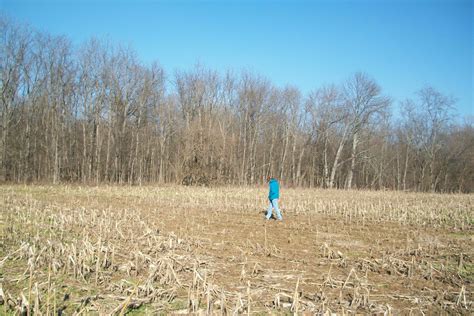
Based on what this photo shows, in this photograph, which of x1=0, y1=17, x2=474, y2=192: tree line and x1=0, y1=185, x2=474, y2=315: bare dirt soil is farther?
x1=0, y1=17, x2=474, y2=192: tree line

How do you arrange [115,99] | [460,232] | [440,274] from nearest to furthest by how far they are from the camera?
[440,274] → [460,232] → [115,99]

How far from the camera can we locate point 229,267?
6.61 m

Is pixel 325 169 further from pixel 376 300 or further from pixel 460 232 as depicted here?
pixel 376 300

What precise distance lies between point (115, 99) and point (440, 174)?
43250 mm

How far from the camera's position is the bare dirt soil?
4.71m

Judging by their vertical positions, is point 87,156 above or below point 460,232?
above

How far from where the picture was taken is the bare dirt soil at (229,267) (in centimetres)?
471

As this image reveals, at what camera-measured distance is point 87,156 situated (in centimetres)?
3328

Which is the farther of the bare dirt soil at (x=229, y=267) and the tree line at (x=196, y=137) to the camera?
the tree line at (x=196, y=137)

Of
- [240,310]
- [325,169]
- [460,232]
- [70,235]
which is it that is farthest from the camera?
[325,169]

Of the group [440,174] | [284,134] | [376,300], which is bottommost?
[376,300]

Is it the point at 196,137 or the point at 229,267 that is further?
the point at 196,137

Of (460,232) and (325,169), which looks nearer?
(460,232)

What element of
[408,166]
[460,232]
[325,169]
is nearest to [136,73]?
[325,169]
